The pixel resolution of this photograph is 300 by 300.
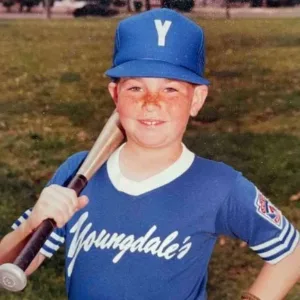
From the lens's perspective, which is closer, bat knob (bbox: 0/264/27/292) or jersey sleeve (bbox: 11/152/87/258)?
bat knob (bbox: 0/264/27/292)

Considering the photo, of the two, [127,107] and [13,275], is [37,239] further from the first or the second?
[127,107]

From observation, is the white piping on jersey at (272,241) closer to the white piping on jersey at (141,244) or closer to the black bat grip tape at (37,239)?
the white piping on jersey at (141,244)

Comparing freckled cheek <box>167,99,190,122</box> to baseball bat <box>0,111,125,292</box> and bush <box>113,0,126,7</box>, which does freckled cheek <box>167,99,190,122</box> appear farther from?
bush <box>113,0,126,7</box>

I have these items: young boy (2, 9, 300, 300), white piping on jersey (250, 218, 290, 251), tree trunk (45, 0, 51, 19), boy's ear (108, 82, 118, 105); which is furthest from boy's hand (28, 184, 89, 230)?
tree trunk (45, 0, 51, 19)

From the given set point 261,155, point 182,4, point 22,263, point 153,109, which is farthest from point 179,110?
point 261,155

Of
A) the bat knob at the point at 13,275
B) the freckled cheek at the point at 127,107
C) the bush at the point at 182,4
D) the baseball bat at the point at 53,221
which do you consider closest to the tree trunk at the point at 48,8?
the bush at the point at 182,4

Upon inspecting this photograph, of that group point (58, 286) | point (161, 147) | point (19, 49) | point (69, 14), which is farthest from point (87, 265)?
point (19, 49)

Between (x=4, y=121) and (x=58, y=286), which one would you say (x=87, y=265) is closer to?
(x=58, y=286)
